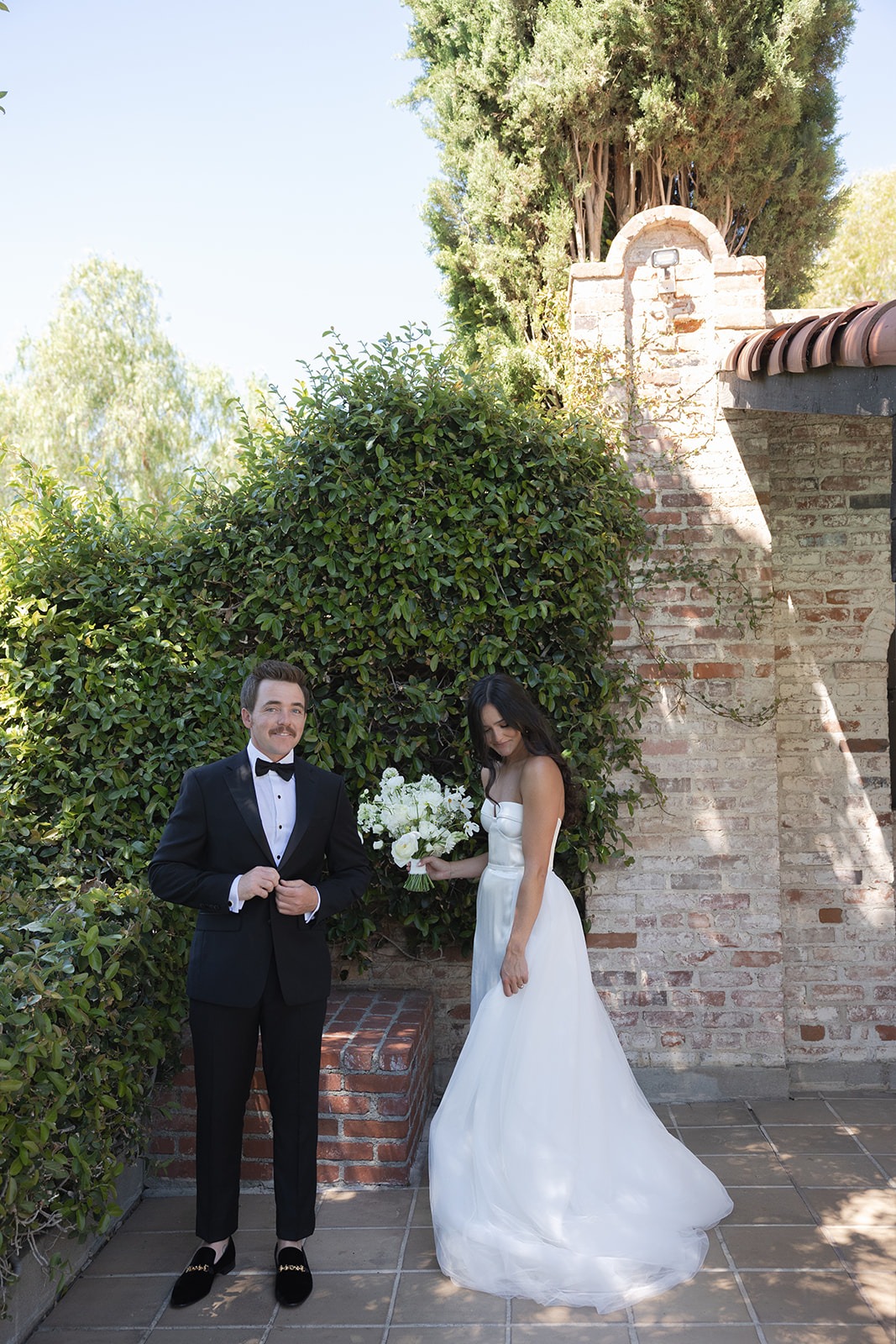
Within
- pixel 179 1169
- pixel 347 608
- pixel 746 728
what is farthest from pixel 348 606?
pixel 179 1169

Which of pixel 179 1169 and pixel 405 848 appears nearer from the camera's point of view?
pixel 405 848

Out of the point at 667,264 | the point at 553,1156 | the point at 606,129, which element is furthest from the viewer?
the point at 606,129

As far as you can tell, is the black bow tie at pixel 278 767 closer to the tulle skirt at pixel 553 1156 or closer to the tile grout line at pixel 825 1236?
the tulle skirt at pixel 553 1156

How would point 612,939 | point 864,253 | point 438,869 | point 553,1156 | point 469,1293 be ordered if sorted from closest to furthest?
point 469,1293 → point 553,1156 → point 438,869 → point 612,939 → point 864,253

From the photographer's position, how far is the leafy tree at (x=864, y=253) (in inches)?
754

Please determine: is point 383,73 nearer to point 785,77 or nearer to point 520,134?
point 520,134

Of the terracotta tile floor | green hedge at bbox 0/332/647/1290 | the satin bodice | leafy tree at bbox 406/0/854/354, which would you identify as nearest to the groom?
the terracotta tile floor

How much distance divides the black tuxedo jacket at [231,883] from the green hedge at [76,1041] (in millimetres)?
284

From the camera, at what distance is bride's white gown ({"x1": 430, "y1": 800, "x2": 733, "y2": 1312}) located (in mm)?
3080

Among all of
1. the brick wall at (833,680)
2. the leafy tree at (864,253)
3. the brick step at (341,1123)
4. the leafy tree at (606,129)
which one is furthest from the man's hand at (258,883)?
the leafy tree at (864,253)

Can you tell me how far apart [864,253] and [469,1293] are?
20.4 meters

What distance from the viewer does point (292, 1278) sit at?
10.00 feet

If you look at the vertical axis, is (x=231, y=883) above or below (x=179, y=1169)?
above

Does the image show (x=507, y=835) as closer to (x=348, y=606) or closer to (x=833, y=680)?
(x=348, y=606)
